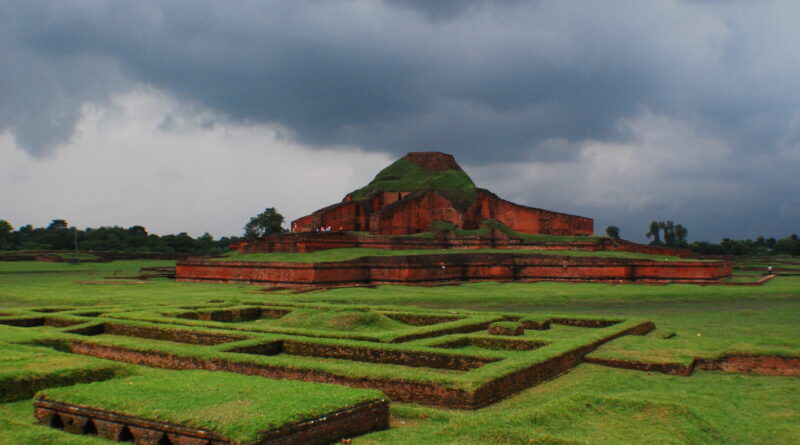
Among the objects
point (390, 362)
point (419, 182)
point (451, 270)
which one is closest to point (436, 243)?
point (451, 270)

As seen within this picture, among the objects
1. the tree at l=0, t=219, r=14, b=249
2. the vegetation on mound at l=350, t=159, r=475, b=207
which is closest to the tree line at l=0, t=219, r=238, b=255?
the tree at l=0, t=219, r=14, b=249

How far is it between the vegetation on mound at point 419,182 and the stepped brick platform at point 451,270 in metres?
7.84

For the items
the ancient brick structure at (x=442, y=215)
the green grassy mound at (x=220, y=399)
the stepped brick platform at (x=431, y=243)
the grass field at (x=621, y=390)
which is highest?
the ancient brick structure at (x=442, y=215)

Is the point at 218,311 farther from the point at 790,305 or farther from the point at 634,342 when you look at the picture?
the point at 790,305

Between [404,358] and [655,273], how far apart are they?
566 inches

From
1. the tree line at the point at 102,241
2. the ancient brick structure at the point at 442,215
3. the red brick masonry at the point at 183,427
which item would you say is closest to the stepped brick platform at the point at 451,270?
the ancient brick structure at the point at 442,215

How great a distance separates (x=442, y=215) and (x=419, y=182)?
10.7ft

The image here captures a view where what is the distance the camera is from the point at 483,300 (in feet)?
48.5

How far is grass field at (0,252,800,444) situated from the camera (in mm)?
4359

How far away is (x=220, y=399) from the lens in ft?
14.5

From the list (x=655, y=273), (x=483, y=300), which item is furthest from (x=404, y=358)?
(x=655, y=273)

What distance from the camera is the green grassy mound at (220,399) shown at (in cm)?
393

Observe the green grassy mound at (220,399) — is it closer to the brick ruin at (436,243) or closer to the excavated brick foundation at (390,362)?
the excavated brick foundation at (390,362)

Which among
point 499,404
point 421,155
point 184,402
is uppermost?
point 421,155
